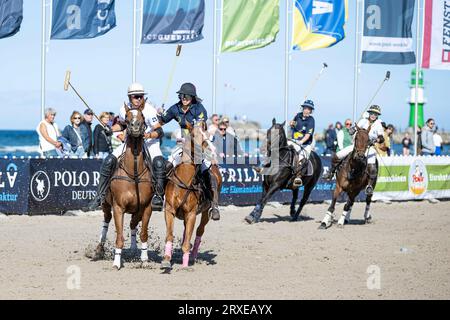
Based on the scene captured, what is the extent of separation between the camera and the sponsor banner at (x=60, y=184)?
18.3m

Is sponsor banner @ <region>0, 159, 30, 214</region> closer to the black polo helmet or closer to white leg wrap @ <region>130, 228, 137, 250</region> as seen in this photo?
white leg wrap @ <region>130, 228, 137, 250</region>

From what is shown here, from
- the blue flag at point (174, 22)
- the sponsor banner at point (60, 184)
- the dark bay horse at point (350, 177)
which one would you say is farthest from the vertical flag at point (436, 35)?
the sponsor banner at point (60, 184)

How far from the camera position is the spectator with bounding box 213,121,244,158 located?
2209cm

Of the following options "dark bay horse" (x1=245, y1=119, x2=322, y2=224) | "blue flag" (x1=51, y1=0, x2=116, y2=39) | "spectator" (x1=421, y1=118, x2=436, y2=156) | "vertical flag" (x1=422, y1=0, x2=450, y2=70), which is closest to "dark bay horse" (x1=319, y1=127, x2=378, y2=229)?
"dark bay horse" (x1=245, y1=119, x2=322, y2=224)

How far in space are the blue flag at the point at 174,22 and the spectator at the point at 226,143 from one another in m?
2.66

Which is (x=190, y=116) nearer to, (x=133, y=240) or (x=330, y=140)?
(x=133, y=240)

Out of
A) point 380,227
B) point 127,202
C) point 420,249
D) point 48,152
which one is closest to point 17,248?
point 127,202

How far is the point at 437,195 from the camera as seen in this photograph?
27625 millimetres

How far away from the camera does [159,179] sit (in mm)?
12039

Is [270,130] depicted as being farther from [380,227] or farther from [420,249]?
[420,249]

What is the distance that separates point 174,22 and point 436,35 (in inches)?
391

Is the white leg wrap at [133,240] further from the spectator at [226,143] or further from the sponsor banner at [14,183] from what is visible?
the spectator at [226,143]

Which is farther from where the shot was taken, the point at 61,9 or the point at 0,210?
the point at 61,9

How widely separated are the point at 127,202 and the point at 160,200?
59 centimetres
